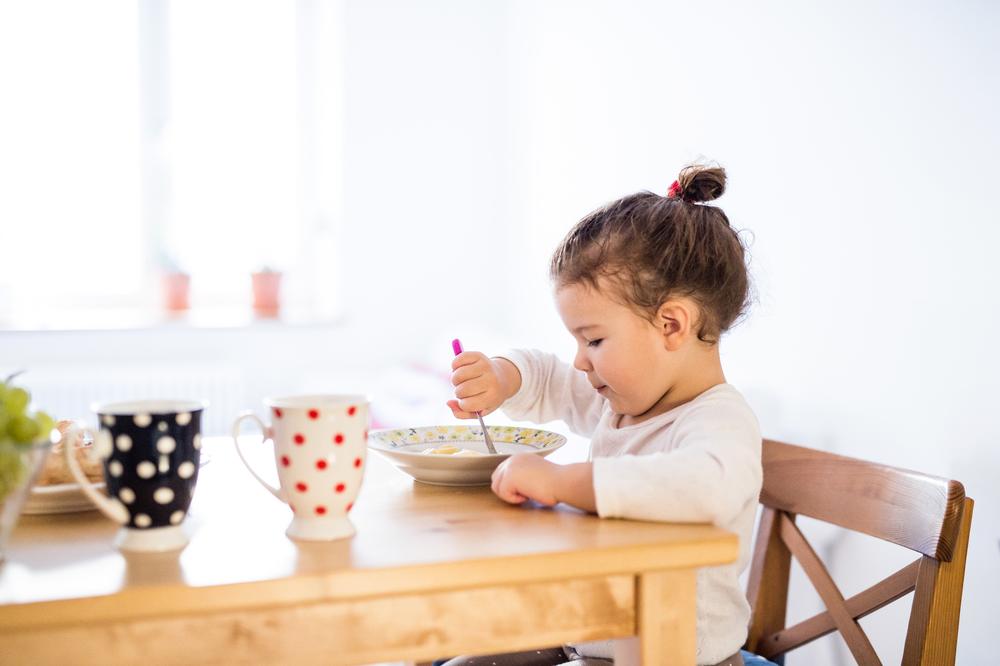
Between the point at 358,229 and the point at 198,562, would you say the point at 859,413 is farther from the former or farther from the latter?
the point at 358,229

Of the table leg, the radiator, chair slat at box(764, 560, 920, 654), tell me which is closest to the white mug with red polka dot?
the table leg

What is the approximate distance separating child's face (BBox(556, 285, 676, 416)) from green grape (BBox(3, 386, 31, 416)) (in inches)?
24.7

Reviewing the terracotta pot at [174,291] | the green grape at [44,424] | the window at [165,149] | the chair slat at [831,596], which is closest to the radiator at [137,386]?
the terracotta pot at [174,291]

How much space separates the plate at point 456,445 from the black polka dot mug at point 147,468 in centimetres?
26

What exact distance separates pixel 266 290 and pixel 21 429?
10.5 feet

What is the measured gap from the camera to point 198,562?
68 centimetres

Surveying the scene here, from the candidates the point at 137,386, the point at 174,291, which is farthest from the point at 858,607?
the point at 174,291

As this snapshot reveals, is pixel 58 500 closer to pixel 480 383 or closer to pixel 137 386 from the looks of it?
pixel 480 383

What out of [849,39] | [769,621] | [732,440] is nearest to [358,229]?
[849,39]

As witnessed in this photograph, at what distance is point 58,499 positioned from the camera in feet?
2.69

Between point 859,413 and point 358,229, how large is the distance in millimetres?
2516

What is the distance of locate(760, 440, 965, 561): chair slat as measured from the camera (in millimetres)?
971

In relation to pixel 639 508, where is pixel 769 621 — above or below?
below

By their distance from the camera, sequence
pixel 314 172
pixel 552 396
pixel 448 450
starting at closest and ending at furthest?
pixel 448 450, pixel 552 396, pixel 314 172
